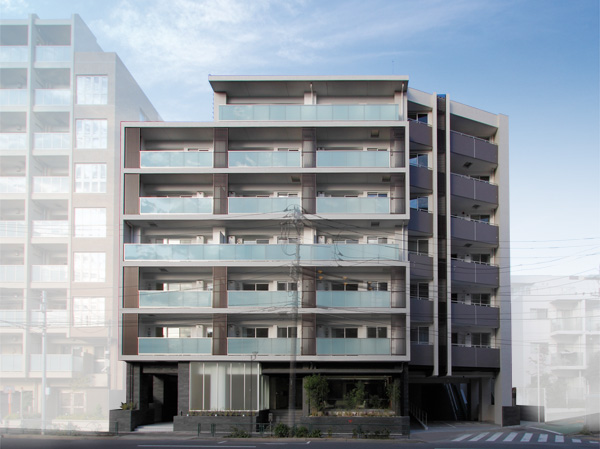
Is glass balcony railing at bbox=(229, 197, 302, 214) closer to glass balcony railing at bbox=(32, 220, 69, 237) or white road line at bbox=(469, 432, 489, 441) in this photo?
white road line at bbox=(469, 432, 489, 441)

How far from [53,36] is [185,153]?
100 feet

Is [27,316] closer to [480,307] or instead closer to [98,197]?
[98,197]

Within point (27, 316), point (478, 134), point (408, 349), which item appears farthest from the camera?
point (27, 316)

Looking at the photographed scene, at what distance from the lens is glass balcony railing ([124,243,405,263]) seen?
125ft

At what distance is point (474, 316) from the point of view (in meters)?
43.2

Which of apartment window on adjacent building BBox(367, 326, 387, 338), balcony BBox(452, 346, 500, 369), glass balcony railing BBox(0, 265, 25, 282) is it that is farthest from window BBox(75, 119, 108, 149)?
balcony BBox(452, 346, 500, 369)

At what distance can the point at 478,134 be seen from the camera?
153ft

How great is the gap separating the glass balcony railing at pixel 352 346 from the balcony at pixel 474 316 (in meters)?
7.25

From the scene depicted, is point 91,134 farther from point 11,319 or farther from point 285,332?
point 285,332

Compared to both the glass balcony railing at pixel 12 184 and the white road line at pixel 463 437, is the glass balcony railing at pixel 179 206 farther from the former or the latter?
the glass balcony railing at pixel 12 184

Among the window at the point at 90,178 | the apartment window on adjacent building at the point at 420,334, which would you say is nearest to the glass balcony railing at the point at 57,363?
the window at the point at 90,178

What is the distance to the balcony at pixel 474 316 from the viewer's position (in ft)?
139

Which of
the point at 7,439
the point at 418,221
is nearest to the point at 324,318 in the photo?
the point at 418,221

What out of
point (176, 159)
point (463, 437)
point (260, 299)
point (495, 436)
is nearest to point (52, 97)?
point (176, 159)
